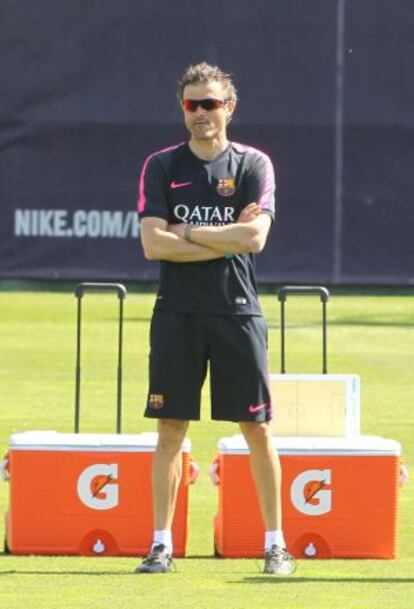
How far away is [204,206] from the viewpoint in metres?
7.80

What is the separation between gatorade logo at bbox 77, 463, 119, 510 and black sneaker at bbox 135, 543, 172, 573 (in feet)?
2.41

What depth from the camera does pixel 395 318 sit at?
72.5 ft

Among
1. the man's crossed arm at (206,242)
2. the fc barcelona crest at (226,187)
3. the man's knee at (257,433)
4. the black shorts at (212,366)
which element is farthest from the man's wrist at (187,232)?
the man's knee at (257,433)

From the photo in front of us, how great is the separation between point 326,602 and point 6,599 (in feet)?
3.44

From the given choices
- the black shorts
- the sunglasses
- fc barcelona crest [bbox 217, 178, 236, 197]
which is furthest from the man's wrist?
the sunglasses

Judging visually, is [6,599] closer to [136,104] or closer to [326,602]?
[326,602]

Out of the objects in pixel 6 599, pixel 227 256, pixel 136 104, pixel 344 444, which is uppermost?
pixel 136 104

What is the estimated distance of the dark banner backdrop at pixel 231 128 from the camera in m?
25.2

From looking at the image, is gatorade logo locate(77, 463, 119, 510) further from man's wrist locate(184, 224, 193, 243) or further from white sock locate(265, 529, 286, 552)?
man's wrist locate(184, 224, 193, 243)

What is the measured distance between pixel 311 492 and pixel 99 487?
84 cm

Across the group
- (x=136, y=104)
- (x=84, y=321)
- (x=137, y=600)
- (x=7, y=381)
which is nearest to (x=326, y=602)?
(x=137, y=600)

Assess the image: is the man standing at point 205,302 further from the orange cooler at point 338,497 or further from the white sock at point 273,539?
the orange cooler at point 338,497

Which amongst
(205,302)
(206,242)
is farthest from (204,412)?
(206,242)

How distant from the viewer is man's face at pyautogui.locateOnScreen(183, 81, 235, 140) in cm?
772
